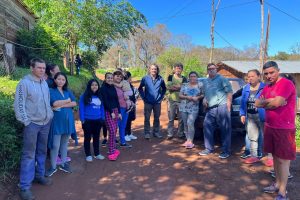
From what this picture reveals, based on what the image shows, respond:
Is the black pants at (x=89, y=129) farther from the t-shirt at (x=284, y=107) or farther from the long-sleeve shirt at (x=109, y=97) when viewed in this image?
the t-shirt at (x=284, y=107)

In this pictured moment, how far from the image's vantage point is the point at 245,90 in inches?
230

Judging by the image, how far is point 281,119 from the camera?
13.6ft

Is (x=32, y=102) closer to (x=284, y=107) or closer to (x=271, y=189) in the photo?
(x=284, y=107)

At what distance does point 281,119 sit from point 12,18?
15.0 metres

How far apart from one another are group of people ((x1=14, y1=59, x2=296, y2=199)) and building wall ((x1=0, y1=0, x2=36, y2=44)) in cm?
916

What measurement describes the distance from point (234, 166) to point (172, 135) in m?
2.19

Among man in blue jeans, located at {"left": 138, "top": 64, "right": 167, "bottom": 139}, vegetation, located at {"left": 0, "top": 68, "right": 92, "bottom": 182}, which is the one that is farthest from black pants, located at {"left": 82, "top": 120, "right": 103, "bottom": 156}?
man in blue jeans, located at {"left": 138, "top": 64, "right": 167, "bottom": 139}

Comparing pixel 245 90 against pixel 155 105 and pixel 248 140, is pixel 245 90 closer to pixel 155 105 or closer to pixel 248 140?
pixel 248 140

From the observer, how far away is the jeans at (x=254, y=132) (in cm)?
570

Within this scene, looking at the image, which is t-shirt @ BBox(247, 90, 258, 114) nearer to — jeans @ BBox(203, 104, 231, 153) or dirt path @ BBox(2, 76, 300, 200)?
jeans @ BBox(203, 104, 231, 153)

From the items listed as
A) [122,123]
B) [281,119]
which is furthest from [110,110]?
[281,119]

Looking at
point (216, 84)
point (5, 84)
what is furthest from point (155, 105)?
point (5, 84)

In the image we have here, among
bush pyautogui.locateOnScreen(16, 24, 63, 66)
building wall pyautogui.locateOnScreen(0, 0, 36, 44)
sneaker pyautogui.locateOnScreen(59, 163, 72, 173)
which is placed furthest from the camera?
bush pyautogui.locateOnScreen(16, 24, 63, 66)

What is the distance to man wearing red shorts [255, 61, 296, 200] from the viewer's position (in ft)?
13.4
